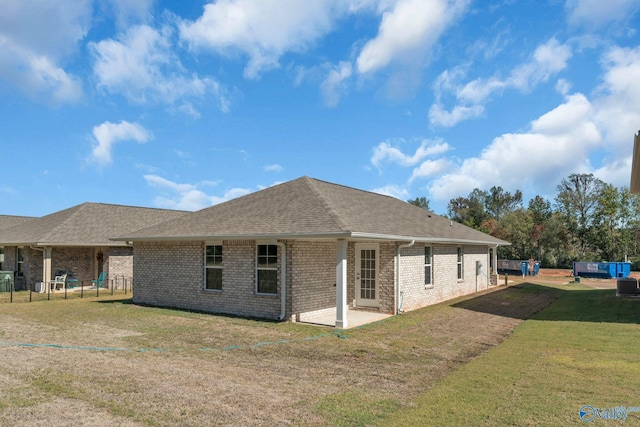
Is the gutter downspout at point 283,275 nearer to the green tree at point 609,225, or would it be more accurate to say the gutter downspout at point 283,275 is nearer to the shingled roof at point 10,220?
the shingled roof at point 10,220

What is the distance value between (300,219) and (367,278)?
3.58 meters

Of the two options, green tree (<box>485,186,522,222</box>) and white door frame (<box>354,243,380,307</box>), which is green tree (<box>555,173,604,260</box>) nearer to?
green tree (<box>485,186,522,222</box>)

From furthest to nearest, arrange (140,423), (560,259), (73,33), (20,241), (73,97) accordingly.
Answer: (560,259)
(20,241)
(73,97)
(73,33)
(140,423)

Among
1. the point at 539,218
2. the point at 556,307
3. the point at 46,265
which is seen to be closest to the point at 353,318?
the point at 556,307

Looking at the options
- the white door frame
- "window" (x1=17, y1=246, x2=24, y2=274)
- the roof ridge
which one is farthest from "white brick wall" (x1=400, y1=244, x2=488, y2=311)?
"window" (x1=17, y1=246, x2=24, y2=274)

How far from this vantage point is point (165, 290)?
15.0m

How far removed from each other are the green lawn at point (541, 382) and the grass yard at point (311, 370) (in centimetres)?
3

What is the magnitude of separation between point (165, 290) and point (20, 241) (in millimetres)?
11126

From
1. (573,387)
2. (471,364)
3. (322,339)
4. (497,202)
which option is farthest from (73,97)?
(497,202)

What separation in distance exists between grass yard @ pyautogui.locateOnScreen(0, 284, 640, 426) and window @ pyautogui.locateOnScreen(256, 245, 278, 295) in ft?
3.64

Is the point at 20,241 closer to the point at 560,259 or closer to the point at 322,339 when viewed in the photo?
the point at 322,339

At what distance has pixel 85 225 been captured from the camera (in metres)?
22.9

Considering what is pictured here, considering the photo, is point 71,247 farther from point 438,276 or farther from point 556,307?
point 556,307

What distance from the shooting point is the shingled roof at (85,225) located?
2067 cm
